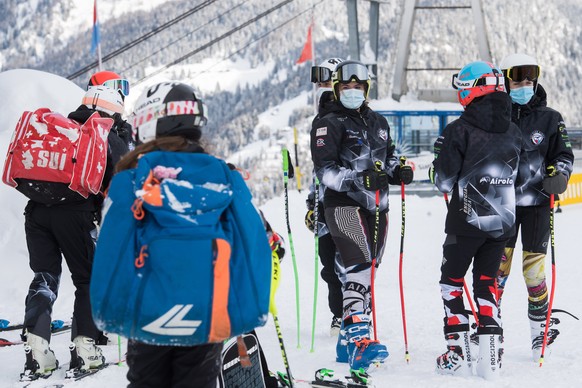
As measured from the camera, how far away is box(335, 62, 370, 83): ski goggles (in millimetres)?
5727

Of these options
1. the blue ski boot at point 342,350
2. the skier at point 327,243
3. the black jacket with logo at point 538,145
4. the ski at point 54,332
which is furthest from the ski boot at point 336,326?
the ski at point 54,332

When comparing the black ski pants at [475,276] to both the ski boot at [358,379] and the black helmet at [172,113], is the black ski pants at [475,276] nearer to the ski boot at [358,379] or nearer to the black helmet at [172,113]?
the ski boot at [358,379]

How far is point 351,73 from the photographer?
18.8 ft

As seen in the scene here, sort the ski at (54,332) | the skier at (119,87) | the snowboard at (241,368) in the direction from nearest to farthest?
the snowboard at (241,368) < the skier at (119,87) < the ski at (54,332)

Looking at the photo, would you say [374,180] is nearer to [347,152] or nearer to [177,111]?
[347,152]

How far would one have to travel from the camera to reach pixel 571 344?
20.2ft

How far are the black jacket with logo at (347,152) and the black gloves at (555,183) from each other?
3.65 feet

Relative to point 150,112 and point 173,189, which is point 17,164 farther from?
point 173,189

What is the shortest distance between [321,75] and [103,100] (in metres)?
2.00

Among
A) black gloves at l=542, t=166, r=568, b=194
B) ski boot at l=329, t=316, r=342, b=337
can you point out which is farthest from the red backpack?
black gloves at l=542, t=166, r=568, b=194

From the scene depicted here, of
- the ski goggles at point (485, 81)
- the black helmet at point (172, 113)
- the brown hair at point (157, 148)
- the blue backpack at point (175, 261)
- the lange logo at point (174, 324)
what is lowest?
the lange logo at point (174, 324)

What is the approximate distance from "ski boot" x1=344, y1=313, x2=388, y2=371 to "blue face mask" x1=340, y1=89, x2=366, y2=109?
147 centimetres

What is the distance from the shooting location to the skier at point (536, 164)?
18.7 ft

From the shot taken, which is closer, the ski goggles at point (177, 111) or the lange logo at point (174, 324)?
the lange logo at point (174, 324)
